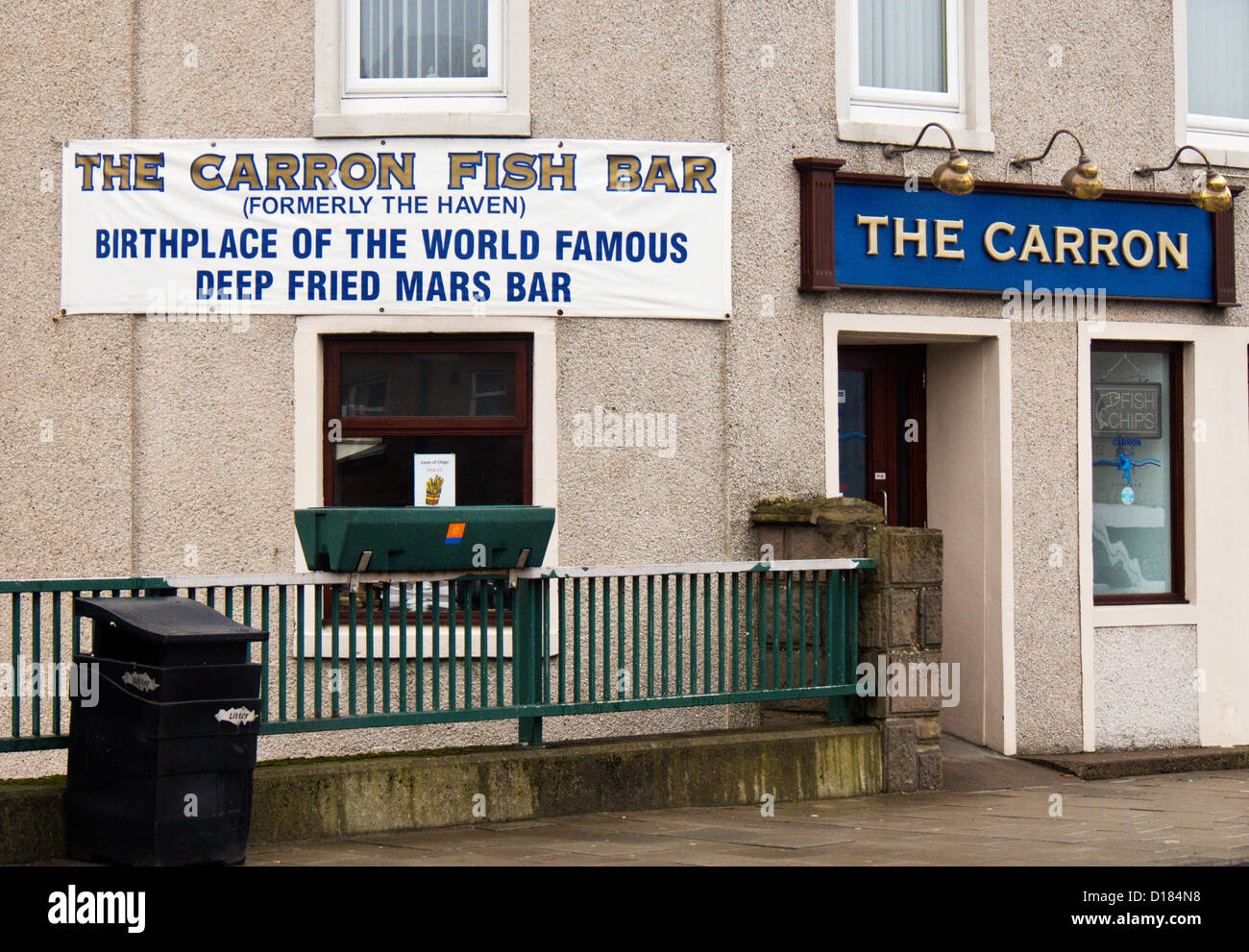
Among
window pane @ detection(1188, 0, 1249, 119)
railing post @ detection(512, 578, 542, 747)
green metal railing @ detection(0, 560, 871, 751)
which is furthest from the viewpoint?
window pane @ detection(1188, 0, 1249, 119)

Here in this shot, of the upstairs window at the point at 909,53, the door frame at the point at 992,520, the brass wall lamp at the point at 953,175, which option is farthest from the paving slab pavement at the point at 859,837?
the upstairs window at the point at 909,53

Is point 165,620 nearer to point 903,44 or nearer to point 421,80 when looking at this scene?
point 421,80

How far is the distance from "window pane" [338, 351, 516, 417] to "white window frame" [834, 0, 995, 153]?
2898 millimetres

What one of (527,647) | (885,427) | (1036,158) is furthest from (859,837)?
(1036,158)

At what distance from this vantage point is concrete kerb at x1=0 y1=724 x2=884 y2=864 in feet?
24.6

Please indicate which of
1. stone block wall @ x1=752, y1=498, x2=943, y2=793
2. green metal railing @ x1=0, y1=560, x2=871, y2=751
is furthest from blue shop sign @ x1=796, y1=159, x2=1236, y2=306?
green metal railing @ x1=0, y1=560, x2=871, y2=751

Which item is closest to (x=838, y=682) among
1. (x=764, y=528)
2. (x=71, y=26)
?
(x=764, y=528)

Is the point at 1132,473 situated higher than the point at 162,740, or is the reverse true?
the point at 1132,473

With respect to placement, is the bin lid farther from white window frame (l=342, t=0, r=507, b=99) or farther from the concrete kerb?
white window frame (l=342, t=0, r=507, b=99)

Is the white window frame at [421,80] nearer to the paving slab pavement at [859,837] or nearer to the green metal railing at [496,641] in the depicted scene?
the green metal railing at [496,641]

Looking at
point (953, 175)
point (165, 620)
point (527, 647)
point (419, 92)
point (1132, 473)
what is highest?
point (419, 92)

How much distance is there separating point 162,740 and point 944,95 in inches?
272

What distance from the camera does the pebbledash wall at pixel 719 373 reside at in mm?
9672

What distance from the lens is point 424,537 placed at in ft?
26.8
